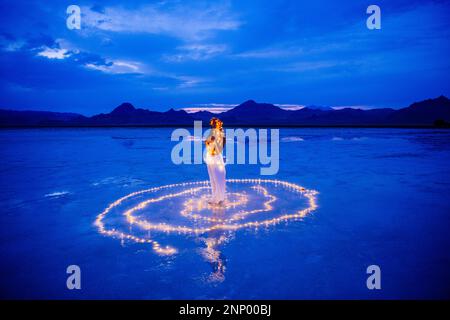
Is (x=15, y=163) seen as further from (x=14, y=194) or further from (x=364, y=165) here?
(x=364, y=165)

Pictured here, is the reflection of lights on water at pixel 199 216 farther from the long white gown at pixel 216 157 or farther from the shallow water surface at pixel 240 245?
the long white gown at pixel 216 157

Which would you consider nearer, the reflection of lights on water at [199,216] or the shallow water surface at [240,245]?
the shallow water surface at [240,245]

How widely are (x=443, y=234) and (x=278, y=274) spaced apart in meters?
3.78

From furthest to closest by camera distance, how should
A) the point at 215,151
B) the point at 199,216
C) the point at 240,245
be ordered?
1. the point at 215,151
2. the point at 199,216
3. the point at 240,245

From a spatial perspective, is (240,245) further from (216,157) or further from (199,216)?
(216,157)

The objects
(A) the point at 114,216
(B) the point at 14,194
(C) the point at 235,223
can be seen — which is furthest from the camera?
(B) the point at 14,194

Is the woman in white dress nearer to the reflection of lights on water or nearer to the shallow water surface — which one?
the reflection of lights on water

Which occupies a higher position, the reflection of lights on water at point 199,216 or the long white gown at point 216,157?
the long white gown at point 216,157

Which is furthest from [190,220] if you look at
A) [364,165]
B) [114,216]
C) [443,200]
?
[364,165]

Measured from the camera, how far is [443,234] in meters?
6.05

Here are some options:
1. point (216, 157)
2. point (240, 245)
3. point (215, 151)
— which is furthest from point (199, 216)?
point (240, 245)

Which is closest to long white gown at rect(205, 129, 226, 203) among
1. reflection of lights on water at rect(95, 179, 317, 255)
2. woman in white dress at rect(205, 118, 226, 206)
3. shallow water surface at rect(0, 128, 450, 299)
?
woman in white dress at rect(205, 118, 226, 206)

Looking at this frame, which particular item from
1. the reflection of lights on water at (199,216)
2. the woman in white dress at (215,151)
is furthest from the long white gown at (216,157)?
the reflection of lights on water at (199,216)
